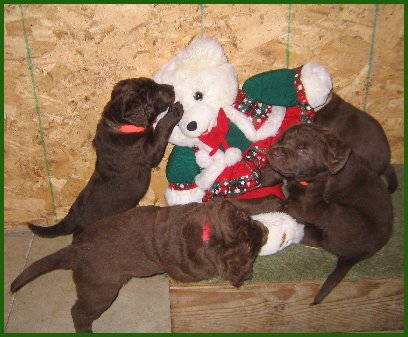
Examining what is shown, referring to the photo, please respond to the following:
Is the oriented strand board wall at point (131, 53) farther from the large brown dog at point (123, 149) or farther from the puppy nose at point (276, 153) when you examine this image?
the puppy nose at point (276, 153)

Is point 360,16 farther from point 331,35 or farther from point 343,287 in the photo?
point 343,287

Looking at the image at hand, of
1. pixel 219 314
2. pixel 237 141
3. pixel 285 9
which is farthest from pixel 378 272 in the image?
pixel 285 9

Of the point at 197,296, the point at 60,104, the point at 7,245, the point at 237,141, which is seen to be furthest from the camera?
the point at 7,245

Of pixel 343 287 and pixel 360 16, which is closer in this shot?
pixel 343 287

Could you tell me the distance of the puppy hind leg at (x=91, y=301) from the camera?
317 cm

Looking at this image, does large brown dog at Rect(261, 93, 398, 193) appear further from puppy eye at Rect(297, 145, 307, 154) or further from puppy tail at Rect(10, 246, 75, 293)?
puppy tail at Rect(10, 246, 75, 293)

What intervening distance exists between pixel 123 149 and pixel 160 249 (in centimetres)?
94

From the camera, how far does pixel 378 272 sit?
3.45 metres

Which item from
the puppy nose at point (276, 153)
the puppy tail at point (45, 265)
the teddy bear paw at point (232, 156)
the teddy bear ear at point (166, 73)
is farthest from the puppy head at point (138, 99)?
the puppy tail at point (45, 265)

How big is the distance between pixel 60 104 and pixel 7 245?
5.49 feet

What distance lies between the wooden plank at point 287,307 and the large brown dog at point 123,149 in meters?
0.90

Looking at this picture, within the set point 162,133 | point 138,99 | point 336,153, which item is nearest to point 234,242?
point 336,153

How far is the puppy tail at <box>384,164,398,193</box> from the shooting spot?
408cm

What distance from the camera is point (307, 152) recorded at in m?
3.27
